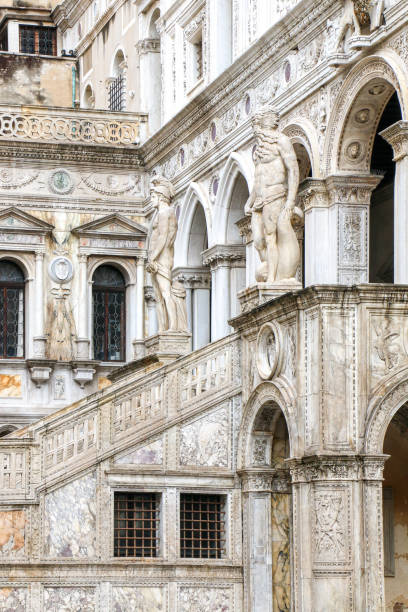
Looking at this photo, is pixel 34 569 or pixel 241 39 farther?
pixel 241 39

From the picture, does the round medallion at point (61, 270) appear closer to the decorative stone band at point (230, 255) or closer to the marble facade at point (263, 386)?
the marble facade at point (263, 386)

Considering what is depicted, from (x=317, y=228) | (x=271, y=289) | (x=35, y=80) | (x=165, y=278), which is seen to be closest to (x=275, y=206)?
(x=271, y=289)

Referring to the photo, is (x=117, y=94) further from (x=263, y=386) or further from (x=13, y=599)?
(x=13, y=599)

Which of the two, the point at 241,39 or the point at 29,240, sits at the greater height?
the point at 241,39

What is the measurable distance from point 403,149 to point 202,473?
5.50 m

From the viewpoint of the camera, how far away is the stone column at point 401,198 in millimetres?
26031

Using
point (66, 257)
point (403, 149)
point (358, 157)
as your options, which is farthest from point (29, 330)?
point (403, 149)

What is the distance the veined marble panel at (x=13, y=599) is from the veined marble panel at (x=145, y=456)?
235 centimetres

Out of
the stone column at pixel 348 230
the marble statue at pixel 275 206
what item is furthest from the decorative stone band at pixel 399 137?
the stone column at pixel 348 230

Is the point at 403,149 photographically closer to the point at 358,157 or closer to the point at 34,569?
the point at 358,157

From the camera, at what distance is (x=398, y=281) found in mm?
26219

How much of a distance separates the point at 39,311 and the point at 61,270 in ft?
3.38

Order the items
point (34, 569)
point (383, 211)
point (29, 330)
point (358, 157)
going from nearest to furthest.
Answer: point (34, 569)
point (358, 157)
point (383, 211)
point (29, 330)

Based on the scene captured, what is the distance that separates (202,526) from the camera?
2655cm
